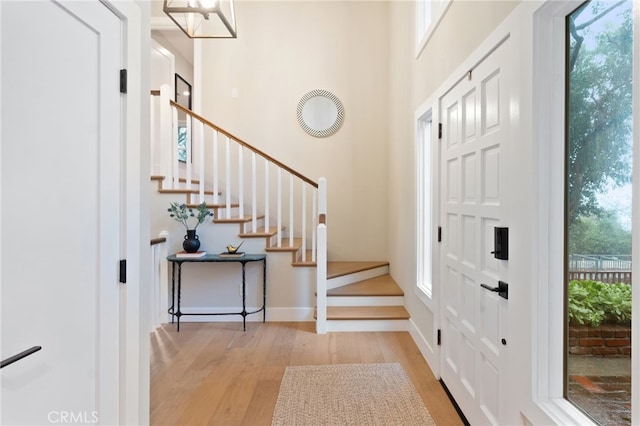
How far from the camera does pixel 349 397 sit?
2.19 metres

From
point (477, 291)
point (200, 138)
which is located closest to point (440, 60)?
point (477, 291)

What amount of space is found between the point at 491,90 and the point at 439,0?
1.33 metres

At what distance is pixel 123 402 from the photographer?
1.38m

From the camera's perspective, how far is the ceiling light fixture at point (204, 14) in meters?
2.41

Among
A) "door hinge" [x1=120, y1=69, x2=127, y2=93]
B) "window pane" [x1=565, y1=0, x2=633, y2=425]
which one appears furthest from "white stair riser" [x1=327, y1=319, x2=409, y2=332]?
"door hinge" [x1=120, y1=69, x2=127, y2=93]

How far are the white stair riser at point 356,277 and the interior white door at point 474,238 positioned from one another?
65.0 inches

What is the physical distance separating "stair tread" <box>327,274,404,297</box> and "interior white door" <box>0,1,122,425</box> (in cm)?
256

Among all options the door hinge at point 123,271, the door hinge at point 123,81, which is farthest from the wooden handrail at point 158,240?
the door hinge at point 123,81

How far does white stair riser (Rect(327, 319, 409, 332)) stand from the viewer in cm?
330

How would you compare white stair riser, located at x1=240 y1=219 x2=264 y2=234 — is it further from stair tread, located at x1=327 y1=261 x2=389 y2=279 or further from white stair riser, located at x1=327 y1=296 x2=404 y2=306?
white stair riser, located at x1=327 y1=296 x2=404 y2=306

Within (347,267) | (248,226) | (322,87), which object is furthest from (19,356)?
(322,87)

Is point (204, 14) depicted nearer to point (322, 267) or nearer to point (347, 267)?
point (322, 267)

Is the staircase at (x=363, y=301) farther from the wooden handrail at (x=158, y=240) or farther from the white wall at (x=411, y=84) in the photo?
the wooden handrail at (x=158, y=240)

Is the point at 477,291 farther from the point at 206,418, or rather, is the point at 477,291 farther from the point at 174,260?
the point at 174,260
